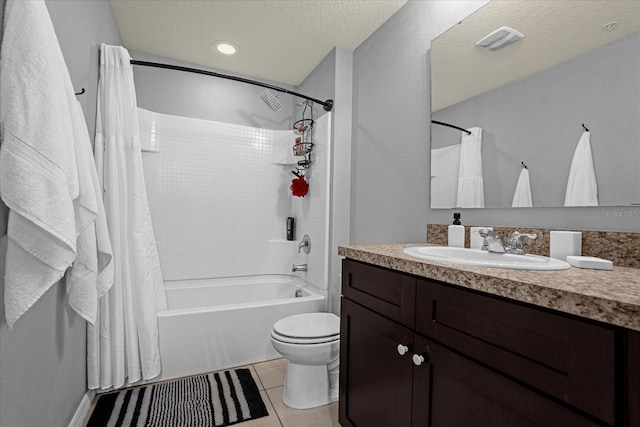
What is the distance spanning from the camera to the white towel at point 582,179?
106 centimetres

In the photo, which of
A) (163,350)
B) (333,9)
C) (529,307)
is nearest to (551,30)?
(529,307)

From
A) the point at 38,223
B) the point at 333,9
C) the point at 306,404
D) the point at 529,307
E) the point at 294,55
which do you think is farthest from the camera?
the point at 294,55

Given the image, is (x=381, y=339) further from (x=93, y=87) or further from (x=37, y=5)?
(x=93, y=87)

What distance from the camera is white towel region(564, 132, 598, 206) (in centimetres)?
106

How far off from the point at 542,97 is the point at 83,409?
2.53m

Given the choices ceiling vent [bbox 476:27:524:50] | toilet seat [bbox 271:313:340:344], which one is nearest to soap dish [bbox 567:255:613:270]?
ceiling vent [bbox 476:27:524:50]

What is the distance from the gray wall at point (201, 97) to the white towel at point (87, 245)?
5.37ft

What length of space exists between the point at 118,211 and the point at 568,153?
7.01 ft

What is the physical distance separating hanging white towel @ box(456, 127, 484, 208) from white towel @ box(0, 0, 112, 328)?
1526mm

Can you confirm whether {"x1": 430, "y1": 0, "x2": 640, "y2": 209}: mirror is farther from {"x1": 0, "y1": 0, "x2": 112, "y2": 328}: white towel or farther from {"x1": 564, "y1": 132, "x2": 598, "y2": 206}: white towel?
A: {"x1": 0, "y1": 0, "x2": 112, "y2": 328}: white towel

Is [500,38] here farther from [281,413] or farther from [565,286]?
[281,413]

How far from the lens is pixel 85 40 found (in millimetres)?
1567

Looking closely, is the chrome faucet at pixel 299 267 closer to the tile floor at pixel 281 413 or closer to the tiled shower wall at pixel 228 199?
the tiled shower wall at pixel 228 199

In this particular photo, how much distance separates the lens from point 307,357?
5.36 ft
